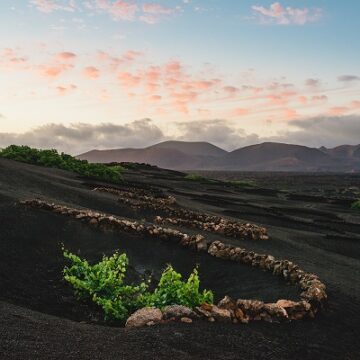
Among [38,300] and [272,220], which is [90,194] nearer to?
[272,220]

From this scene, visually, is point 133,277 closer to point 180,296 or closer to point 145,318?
point 180,296

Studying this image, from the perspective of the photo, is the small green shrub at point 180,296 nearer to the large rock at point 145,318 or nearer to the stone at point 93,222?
the large rock at point 145,318

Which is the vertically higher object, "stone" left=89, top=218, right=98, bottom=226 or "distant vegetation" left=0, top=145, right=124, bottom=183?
"distant vegetation" left=0, top=145, right=124, bottom=183

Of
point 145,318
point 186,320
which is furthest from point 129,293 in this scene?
point 186,320

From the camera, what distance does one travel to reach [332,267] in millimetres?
16547

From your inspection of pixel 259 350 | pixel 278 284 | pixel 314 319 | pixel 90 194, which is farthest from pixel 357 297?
pixel 90 194

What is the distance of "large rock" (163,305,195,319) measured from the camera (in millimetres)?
8641

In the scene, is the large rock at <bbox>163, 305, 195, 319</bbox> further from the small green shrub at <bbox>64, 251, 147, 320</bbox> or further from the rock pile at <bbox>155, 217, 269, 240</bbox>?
the rock pile at <bbox>155, 217, 269, 240</bbox>

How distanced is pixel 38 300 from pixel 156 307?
2.81 m

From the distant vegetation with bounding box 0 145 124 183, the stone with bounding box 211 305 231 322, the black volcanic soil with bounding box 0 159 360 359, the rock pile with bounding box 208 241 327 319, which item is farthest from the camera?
the distant vegetation with bounding box 0 145 124 183

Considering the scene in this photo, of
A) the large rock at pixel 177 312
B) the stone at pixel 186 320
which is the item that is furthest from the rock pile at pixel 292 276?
the stone at pixel 186 320

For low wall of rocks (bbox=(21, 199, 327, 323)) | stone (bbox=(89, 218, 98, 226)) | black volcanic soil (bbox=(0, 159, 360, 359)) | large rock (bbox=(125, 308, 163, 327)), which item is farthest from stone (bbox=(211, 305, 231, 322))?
stone (bbox=(89, 218, 98, 226))

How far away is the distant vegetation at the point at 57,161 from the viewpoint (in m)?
46.4

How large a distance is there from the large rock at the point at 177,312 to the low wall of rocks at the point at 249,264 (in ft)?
0.67
